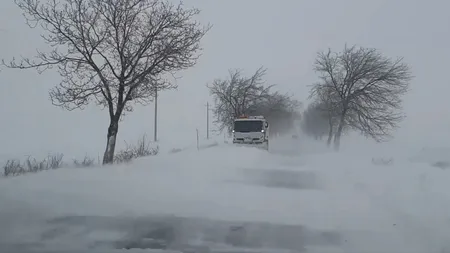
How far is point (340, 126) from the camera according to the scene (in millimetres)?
40656

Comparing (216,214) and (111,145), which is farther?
(111,145)

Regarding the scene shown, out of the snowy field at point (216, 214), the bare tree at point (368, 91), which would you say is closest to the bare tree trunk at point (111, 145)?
the snowy field at point (216, 214)

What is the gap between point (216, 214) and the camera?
8.42 meters

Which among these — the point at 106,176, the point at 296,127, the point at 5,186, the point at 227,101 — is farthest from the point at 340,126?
the point at 296,127

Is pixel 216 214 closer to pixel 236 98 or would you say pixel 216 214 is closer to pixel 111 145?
pixel 111 145

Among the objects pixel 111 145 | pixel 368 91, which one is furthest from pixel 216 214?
pixel 368 91

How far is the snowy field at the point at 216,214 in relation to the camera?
264 inches

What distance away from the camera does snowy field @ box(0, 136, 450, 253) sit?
6.70 meters

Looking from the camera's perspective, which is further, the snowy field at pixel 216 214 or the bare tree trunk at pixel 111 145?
the bare tree trunk at pixel 111 145

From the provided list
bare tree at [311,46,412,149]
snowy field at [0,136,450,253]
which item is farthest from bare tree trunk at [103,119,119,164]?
bare tree at [311,46,412,149]

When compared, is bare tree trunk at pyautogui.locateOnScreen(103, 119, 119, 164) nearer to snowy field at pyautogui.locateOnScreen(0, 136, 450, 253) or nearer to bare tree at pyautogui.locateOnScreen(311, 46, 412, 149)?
snowy field at pyautogui.locateOnScreen(0, 136, 450, 253)

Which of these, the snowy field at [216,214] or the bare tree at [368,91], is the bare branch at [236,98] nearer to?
the bare tree at [368,91]

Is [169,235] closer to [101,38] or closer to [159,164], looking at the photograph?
[159,164]

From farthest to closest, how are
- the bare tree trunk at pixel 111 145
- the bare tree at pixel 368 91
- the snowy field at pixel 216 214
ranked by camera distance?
the bare tree at pixel 368 91, the bare tree trunk at pixel 111 145, the snowy field at pixel 216 214
